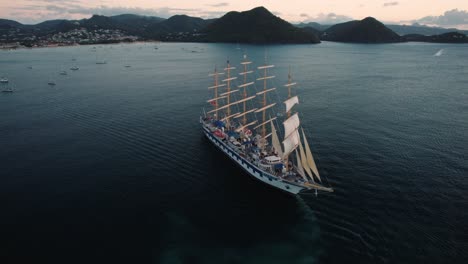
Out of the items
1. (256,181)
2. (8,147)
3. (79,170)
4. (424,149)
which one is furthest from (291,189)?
(8,147)

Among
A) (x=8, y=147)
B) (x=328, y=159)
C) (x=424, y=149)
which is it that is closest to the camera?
(x=328, y=159)

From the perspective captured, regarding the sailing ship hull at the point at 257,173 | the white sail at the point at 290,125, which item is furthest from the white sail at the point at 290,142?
the sailing ship hull at the point at 257,173

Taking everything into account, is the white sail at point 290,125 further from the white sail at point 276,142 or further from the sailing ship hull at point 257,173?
the sailing ship hull at point 257,173

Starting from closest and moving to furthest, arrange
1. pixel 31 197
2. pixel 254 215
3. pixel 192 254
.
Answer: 1. pixel 192 254
2. pixel 254 215
3. pixel 31 197

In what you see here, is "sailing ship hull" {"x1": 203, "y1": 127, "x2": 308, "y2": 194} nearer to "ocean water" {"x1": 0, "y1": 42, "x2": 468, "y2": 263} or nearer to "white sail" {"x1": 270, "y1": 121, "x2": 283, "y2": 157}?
"ocean water" {"x1": 0, "y1": 42, "x2": 468, "y2": 263}

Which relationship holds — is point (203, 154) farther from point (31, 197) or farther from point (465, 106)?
point (465, 106)

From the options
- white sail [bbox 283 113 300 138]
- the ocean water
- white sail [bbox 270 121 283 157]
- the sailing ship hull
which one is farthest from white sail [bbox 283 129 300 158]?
the ocean water
